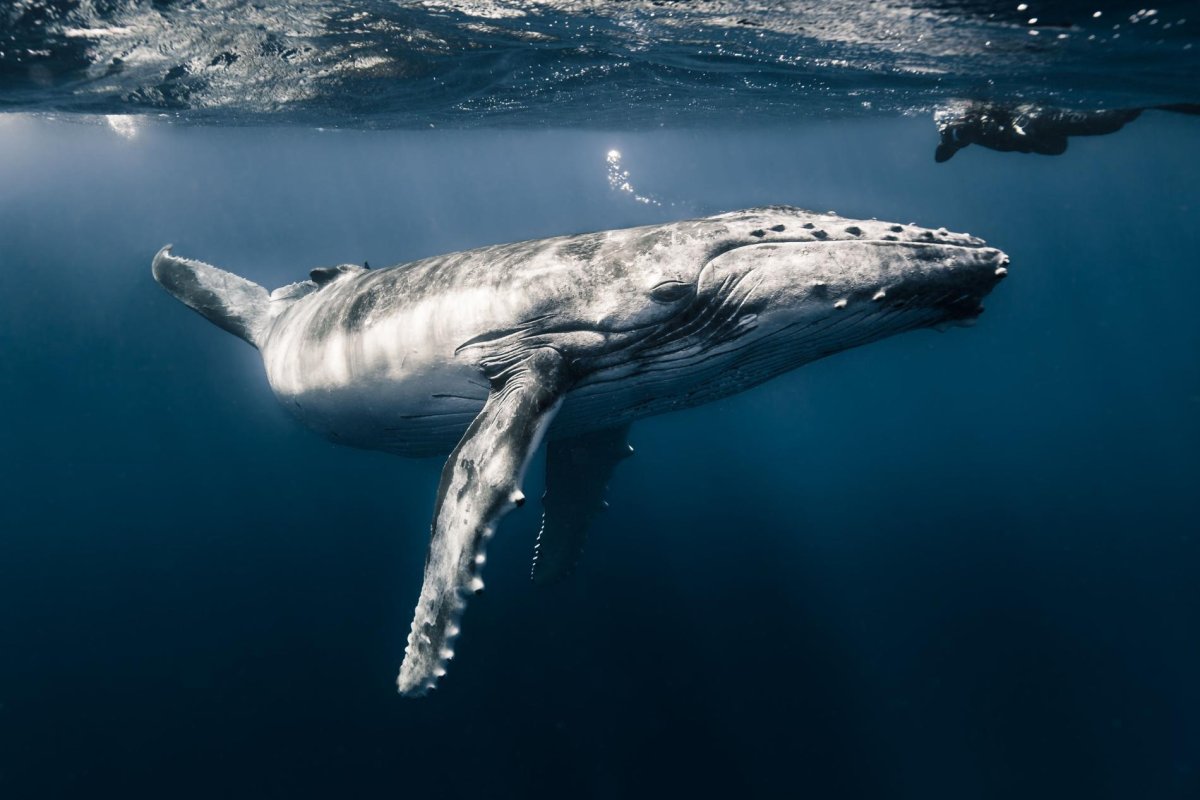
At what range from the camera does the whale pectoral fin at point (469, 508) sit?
3.80 metres

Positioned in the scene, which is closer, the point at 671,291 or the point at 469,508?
the point at 469,508

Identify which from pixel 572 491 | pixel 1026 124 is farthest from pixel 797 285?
pixel 1026 124

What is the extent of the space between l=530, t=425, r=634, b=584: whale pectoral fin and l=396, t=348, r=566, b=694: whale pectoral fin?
11.6 ft

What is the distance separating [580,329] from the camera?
471cm

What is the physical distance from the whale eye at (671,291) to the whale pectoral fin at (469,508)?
40.1 inches

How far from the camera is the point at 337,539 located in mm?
19047

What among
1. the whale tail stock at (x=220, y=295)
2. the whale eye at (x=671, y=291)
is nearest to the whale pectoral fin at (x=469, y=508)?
the whale eye at (x=671, y=291)

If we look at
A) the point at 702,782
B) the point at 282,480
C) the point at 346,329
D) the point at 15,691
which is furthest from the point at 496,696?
the point at 282,480

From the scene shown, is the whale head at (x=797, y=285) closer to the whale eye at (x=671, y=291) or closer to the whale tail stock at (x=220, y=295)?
the whale eye at (x=671, y=291)

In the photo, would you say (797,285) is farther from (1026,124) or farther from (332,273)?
(1026,124)

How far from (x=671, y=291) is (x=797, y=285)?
86 centimetres

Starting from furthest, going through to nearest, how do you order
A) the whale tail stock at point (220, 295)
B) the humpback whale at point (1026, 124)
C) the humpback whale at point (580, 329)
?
the humpback whale at point (1026, 124) < the whale tail stock at point (220, 295) < the humpback whale at point (580, 329)

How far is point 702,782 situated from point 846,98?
2228 cm

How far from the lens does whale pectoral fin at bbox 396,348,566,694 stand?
3803 mm
